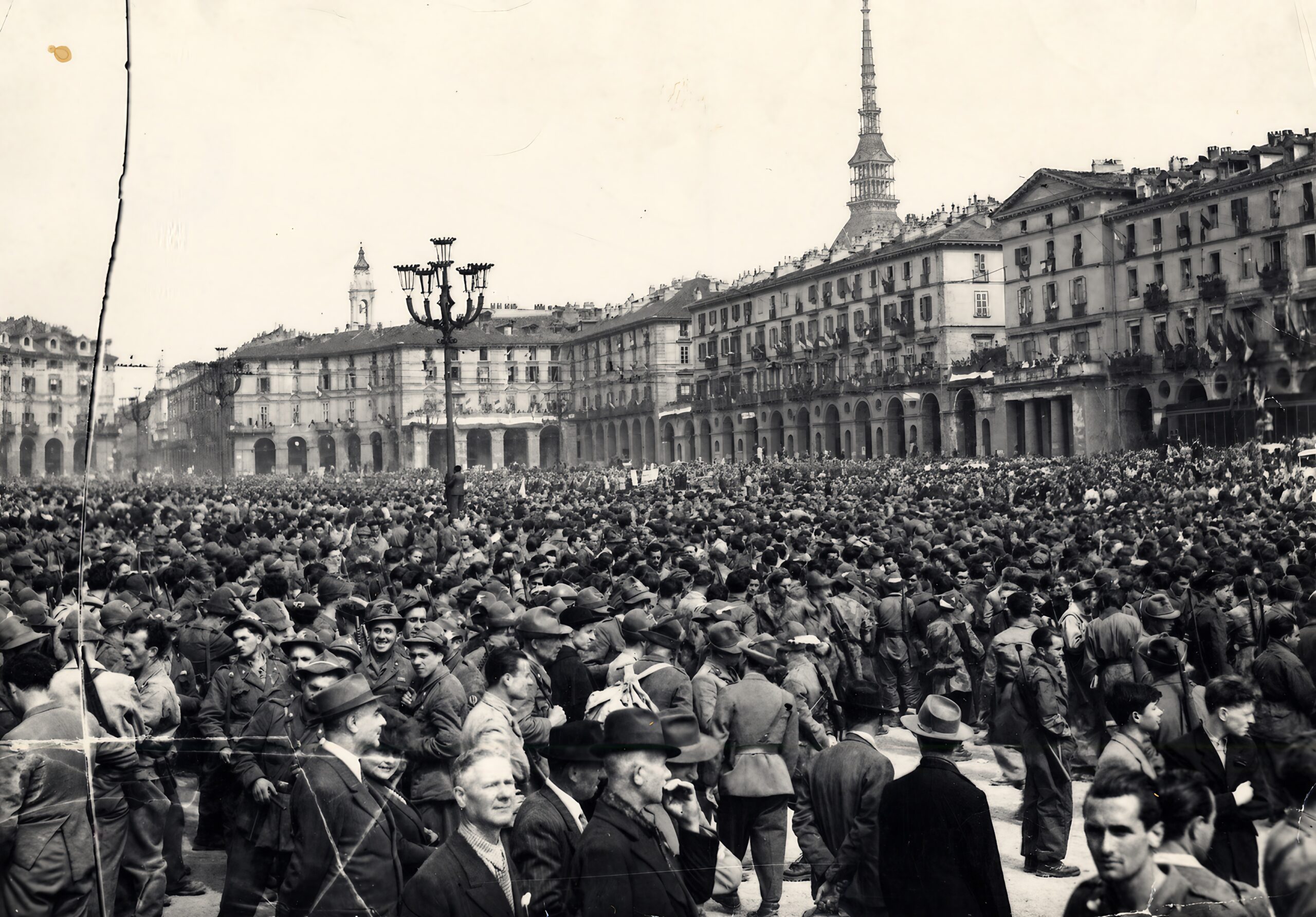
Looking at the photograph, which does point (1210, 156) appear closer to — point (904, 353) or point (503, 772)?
point (904, 353)

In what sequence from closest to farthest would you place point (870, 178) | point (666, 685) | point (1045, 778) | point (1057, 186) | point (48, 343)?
point (666, 685), point (1045, 778), point (48, 343), point (1057, 186), point (870, 178)

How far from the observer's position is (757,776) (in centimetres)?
647

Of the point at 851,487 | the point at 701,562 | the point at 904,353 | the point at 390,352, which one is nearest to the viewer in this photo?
the point at 701,562

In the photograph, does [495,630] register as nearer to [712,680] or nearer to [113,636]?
[712,680]

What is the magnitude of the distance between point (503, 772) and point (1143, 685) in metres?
3.23

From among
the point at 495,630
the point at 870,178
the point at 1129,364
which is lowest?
the point at 495,630

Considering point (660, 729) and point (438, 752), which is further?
point (438, 752)

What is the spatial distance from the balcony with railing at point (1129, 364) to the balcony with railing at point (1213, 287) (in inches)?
154

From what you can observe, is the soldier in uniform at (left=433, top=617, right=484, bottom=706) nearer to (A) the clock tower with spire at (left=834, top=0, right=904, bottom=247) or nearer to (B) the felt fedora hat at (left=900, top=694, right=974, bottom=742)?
(B) the felt fedora hat at (left=900, top=694, right=974, bottom=742)

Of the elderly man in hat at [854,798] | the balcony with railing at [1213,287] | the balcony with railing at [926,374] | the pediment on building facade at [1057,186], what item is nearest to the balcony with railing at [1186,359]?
the balcony with railing at [1213,287]

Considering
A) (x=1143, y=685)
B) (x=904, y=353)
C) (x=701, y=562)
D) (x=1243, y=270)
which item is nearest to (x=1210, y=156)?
(x=1243, y=270)

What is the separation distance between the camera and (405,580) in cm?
1146

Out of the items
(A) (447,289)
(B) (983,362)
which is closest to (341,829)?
(A) (447,289)

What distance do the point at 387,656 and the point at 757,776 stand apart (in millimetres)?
2590
